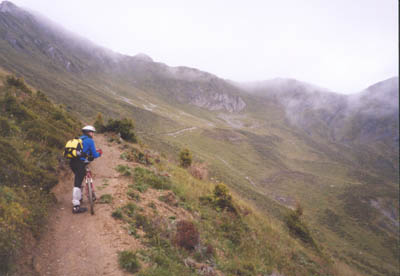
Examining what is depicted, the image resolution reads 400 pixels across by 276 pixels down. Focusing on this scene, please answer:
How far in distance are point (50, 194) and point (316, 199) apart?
73.0m

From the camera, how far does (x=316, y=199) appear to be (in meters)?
63.2

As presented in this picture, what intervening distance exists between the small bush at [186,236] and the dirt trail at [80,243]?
1214mm

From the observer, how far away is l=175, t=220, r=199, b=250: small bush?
5582 millimetres

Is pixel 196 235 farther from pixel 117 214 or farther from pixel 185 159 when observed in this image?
pixel 185 159

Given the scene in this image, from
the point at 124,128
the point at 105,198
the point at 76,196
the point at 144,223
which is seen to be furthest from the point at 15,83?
the point at 144,223

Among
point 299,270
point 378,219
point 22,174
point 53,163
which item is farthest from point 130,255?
point 378,219

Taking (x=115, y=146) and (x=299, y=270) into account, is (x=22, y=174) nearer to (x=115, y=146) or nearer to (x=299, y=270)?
(x=115, y=146)

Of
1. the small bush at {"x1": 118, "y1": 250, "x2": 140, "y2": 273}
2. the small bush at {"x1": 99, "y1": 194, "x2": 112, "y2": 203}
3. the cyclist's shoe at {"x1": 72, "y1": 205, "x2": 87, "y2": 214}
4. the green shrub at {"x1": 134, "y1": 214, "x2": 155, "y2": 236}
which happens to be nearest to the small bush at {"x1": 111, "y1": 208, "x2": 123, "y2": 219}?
the green shrub at {"x1": 134, "y1": 214, "x2": 155, "y2": 236}

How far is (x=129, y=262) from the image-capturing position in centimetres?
410

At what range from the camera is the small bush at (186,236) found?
5.58 meters

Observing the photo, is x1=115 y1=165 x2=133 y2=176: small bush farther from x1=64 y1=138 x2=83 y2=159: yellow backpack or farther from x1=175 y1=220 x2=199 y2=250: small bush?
x1=175 y1=220 x2=199 y2=250: small bush

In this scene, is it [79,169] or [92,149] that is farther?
[92,149]

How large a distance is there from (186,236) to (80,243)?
2667 mm

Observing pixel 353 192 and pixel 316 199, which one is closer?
pixel 316 199
